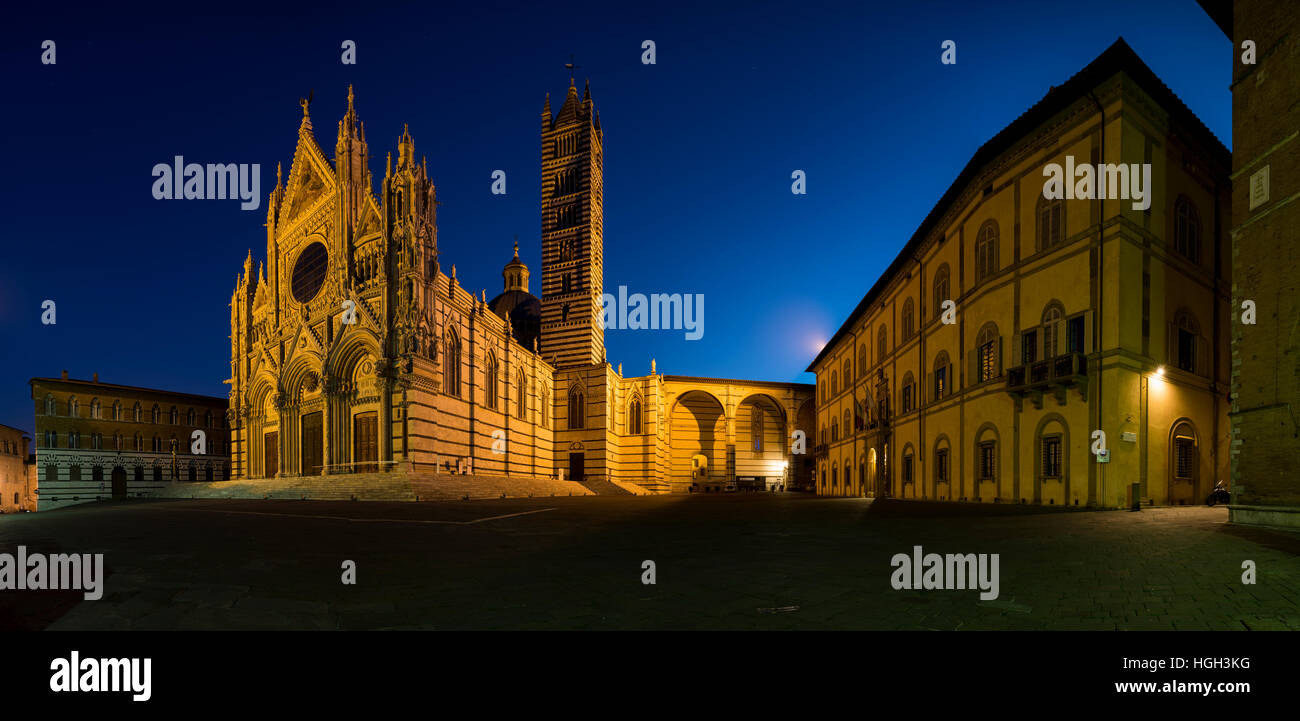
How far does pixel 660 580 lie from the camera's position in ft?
22.5

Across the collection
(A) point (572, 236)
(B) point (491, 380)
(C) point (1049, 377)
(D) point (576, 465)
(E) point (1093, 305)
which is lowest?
(D) point (576, 465)

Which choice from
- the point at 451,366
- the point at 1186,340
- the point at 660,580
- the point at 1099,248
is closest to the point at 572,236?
the point at 451,366

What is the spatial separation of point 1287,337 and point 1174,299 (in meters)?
8.50

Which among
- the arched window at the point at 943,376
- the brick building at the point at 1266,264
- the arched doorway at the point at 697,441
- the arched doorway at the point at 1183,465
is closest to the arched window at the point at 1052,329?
the arched doorway at the point at 1183,465

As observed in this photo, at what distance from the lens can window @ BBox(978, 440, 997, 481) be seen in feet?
74.1

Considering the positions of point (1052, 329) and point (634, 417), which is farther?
point (634, 417)

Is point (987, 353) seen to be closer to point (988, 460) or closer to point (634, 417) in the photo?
point (988, 460)

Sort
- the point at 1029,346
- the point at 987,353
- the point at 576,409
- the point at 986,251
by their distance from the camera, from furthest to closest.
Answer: the point at 576,409
the point at 986,251
the point at 987,353
the point at 1029,346

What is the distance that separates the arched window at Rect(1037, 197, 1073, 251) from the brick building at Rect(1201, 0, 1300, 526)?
593cm

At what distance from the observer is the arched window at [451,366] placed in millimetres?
33719

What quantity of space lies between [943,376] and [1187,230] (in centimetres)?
1017

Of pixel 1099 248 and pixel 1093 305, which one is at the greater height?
pixel 1099 248

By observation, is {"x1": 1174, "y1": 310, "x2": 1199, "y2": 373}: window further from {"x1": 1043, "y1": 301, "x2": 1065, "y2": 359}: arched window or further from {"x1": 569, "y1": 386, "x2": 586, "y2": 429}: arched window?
{"x1": 569, "y1": 386, "x2": 586, "y2": 429}: arched window
